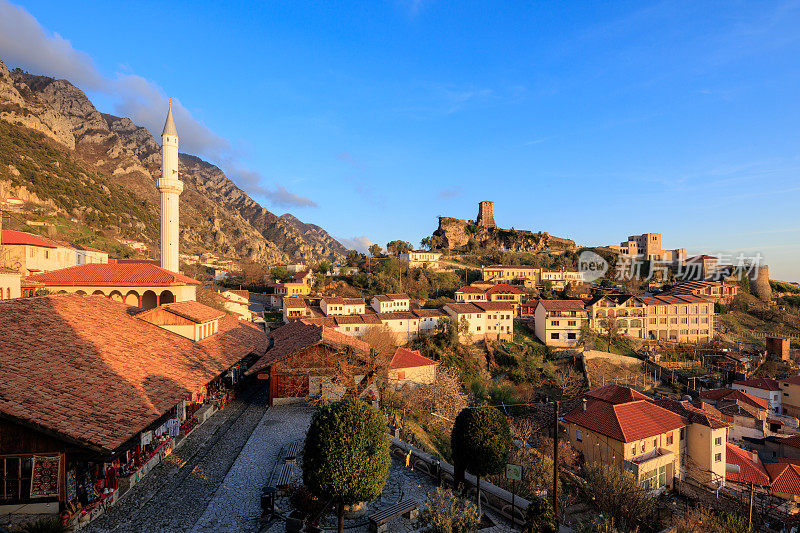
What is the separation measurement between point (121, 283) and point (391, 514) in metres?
27.4

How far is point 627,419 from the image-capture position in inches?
738

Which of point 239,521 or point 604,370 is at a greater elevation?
point 239,521

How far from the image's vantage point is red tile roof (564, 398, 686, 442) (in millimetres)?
18031

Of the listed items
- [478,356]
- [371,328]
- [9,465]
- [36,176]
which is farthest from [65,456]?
[36,176]

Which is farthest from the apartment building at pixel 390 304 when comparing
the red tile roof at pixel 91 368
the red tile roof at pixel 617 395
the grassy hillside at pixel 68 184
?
the grassy hillside at pixel 68 184

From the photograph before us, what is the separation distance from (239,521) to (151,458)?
439 centimetres

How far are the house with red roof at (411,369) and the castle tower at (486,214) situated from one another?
8362 centimetres

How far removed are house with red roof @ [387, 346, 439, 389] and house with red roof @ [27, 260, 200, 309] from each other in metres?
17.6

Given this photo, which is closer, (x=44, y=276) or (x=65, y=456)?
(x=65, y=456)

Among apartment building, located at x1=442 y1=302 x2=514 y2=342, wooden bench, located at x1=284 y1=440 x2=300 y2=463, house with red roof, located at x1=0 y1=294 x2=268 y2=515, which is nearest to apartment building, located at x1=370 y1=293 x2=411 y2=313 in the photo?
apartment building, located at x1=442 y1=302 x2=514 y2=342

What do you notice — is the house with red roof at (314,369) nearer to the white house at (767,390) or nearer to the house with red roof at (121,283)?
the house with red roof at (121,283)

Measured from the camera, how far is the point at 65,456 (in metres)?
7.90

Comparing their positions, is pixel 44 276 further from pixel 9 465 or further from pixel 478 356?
pixel 478 356

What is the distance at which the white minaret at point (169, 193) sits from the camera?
33938 millimetres
